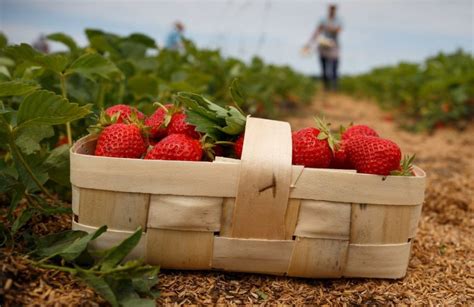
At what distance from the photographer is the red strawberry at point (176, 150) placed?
132 cm

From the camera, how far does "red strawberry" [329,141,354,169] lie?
143 cm

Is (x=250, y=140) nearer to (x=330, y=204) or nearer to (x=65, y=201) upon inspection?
(x=330, y=204)

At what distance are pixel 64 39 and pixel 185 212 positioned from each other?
1.36 metres

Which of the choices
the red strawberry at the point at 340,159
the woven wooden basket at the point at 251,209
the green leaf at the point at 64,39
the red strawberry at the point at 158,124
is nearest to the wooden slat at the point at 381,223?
the woven wooden basket at the point at 251,209

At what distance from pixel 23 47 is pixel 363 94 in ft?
35.8

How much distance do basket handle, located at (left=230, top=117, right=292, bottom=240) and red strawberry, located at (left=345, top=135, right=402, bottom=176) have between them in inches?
7.9

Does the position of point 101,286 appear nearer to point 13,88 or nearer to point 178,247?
point 178,247

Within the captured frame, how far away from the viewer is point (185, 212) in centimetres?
130

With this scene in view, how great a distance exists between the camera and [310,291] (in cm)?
141

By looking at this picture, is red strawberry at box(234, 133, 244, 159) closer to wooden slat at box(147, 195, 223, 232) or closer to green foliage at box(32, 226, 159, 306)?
wooden slat at box(147, 195, 223, 232)

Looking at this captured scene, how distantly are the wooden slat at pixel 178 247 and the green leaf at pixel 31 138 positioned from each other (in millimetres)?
450

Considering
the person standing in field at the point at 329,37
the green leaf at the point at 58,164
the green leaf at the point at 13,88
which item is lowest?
the green leaf at the point at 58,164

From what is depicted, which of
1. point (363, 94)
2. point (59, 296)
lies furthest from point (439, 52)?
point (59, 296)

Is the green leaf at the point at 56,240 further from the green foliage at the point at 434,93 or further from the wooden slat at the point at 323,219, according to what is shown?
the green foliage at the point at 434,93
